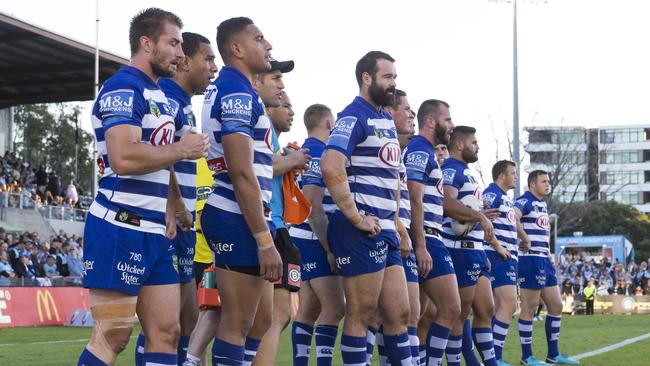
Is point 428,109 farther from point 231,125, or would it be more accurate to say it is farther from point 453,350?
point 231,125

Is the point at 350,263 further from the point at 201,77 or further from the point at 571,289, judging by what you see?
the point at 571,289

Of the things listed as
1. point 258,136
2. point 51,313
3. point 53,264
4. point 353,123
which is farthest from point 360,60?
point 53,264

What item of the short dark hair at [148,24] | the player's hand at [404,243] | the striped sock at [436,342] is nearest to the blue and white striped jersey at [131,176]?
the short dark hair at [148,24]

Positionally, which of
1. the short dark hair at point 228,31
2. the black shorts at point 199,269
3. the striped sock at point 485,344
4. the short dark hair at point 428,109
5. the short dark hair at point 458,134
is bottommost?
the striped sock at point 485,344

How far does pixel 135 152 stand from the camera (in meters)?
5.20

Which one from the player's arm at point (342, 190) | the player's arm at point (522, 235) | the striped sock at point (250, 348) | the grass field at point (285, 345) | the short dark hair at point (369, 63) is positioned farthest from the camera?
the player's arm at point (522, 235)

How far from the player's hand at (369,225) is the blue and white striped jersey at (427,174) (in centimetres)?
177

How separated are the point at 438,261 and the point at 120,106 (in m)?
4.56

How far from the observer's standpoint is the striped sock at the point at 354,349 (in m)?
7.40

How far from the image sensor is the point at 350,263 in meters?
7.37

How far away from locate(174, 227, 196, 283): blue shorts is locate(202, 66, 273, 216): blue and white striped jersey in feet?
2.02

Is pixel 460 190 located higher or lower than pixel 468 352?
higher

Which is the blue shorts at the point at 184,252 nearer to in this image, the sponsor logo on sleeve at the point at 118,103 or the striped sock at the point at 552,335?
the sponsor logo on sleeve at the point at 118,103

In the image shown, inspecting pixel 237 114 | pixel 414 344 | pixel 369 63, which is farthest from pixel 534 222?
pixel 237 114
